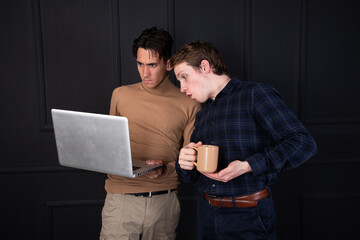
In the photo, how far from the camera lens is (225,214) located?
133 centimetres

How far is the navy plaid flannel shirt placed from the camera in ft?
3.92

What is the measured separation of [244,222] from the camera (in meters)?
1.30

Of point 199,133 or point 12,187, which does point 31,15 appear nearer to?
point 12,187

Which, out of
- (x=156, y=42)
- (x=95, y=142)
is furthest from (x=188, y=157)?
(x=156, y=42)

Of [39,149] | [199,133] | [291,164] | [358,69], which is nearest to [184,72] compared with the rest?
[199,133]

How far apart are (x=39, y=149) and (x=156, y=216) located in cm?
102

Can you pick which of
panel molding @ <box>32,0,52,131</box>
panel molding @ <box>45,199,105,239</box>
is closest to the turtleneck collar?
panel molding @ <box>32,0,52,131</box>

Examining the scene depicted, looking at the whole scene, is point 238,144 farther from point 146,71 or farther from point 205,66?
point 146,71

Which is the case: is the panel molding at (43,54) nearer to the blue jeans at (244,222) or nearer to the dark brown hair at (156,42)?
the dark brown hair at (156,42)

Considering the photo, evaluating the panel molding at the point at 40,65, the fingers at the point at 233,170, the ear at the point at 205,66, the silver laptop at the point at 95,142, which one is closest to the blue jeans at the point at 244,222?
the fingers at the point at 233,170

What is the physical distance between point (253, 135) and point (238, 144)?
70mm

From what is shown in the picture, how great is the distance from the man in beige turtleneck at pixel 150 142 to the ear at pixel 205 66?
0.37 metres

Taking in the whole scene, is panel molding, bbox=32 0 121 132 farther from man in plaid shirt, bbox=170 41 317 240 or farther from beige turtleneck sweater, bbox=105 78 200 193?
man in plaid shirt, bbox=170 41 317 240

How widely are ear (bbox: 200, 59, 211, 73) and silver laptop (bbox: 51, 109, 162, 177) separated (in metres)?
0.43
